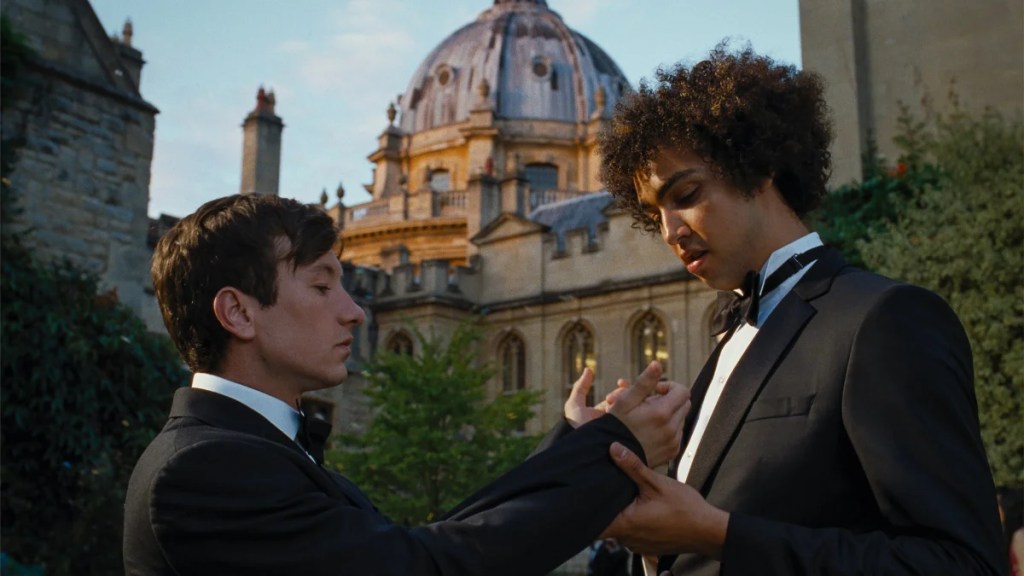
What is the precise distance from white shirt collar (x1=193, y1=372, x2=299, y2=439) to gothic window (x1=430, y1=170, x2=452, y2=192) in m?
56.4

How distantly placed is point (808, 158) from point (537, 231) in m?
30.4

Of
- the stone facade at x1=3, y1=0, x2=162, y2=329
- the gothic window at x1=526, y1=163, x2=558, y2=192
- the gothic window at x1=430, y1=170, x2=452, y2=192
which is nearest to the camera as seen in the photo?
the stone facade at x1=3, y1=0, x2=162, y2=329

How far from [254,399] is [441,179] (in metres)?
57.5

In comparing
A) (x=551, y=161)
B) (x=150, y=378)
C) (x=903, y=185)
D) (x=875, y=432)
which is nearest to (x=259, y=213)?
(x=875, y=432)

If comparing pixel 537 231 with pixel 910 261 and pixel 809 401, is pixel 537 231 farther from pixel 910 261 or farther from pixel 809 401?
pixel 809 401

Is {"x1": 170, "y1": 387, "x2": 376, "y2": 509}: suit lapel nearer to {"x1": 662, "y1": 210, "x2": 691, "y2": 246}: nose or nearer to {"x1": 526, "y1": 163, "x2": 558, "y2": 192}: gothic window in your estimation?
{"x1": 662, "y1": 210, "x2": 691, "y2": 246}: nose

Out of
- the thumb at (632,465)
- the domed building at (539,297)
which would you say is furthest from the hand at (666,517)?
the domed building at (539,297)

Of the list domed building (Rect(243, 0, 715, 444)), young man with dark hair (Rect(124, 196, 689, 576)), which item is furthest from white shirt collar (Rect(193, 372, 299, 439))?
domed building (Rect(243, 0, 715, 444))

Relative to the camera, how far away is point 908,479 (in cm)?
220

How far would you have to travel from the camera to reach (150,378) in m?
12.6

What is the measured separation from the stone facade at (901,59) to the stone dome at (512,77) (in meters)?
39.6

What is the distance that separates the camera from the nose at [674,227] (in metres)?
2.75

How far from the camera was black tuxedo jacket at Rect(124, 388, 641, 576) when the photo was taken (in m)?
2.23

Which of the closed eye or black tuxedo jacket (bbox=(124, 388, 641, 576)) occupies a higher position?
the closed eye
